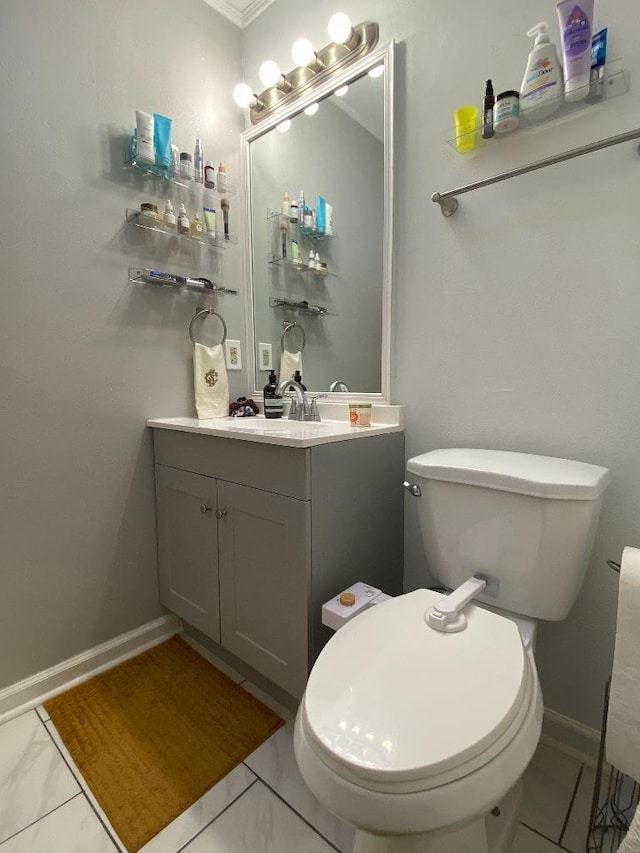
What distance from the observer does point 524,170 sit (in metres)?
1.02

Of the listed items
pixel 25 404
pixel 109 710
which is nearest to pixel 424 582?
pixel 109 710

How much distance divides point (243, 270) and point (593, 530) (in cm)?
157

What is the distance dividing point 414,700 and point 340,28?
1.86 m

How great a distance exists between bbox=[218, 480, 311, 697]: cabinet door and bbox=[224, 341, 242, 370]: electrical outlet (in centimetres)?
67

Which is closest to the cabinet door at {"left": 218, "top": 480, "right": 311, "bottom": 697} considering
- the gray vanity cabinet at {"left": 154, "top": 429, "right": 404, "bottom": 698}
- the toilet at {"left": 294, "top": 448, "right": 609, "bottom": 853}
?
the gray vanity cabinet at {"left": 154, "top": 429, "right": 404, "bottom": 698}

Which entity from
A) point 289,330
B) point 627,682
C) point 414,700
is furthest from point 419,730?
point 289,330

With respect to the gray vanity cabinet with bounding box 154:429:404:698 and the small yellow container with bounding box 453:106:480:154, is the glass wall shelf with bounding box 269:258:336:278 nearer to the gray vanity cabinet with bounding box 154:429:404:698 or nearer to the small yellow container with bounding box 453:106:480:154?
the small yellow container with bounding box 453:106:480:154

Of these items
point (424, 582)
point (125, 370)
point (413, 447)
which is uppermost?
point (125, 370)

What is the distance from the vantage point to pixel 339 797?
60 centimetres

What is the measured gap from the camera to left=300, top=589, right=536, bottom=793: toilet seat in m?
0.59

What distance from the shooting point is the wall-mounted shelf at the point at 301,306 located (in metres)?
1.66

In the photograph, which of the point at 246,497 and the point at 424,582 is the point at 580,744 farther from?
the point at 246,497

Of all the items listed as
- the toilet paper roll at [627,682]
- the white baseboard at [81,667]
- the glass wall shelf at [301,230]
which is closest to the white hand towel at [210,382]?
the glass wall shelf at [301,230]

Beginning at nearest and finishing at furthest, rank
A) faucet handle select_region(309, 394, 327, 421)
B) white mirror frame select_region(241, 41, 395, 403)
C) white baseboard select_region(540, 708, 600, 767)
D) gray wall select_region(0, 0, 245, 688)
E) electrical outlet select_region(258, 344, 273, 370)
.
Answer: white baseboard select_region(540, 708, 600, 767)
gray wall select_region(0, 0, 245, 688)
white mirror frame select_region(241, 41, 395, 403)
faucet handle select_region(309, 394, 327, 421)
electrical outlet select_region(258, 344, 273, 370)
